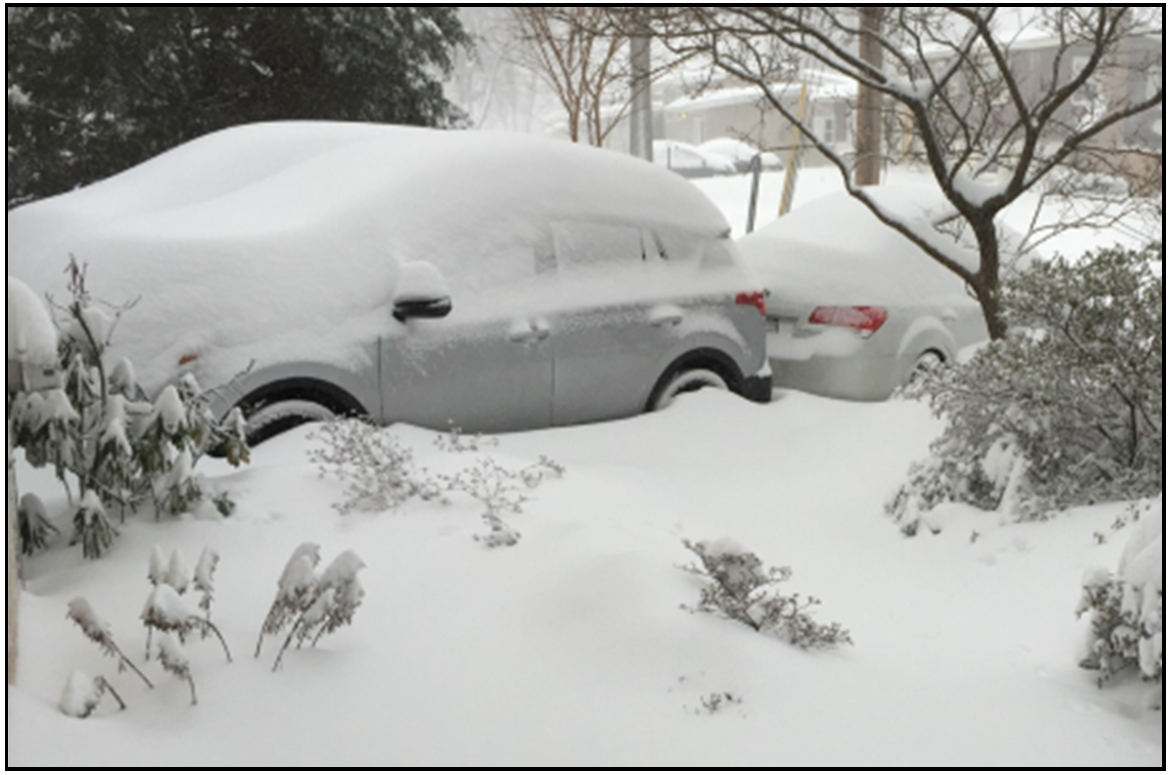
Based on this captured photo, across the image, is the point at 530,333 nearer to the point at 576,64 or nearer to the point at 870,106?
the point at 870,106

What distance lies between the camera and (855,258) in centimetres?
761

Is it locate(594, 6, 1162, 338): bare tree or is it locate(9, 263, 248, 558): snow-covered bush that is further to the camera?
locate(594, 6, 1162, 338): bare tree

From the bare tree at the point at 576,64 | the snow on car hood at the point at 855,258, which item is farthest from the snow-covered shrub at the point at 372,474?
the bare tree at the point at 576,64

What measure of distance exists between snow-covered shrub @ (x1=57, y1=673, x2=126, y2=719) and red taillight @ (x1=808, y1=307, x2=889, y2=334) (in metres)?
5.60

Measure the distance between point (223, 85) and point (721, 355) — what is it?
24.6ft

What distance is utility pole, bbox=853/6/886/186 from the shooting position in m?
7.29

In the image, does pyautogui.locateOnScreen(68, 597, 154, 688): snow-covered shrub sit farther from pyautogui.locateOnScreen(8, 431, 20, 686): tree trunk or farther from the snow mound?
the snow mound

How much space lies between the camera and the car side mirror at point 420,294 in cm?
525

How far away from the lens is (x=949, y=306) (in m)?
7.76

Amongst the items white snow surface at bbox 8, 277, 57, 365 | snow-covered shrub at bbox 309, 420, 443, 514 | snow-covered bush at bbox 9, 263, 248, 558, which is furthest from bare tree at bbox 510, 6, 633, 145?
white snow surface at bbox 8, 277, 57, 365

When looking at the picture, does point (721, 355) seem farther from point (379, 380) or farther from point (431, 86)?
point (431, 86)

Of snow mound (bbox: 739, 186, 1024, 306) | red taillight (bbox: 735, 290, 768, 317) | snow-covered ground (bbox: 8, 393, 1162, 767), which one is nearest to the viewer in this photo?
snow-covered ground (bbox: 8, 393, 1162, 767)

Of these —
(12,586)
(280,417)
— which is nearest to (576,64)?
(280,417)

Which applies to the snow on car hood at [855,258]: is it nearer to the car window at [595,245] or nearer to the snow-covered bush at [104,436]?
the car window at [595,245]
